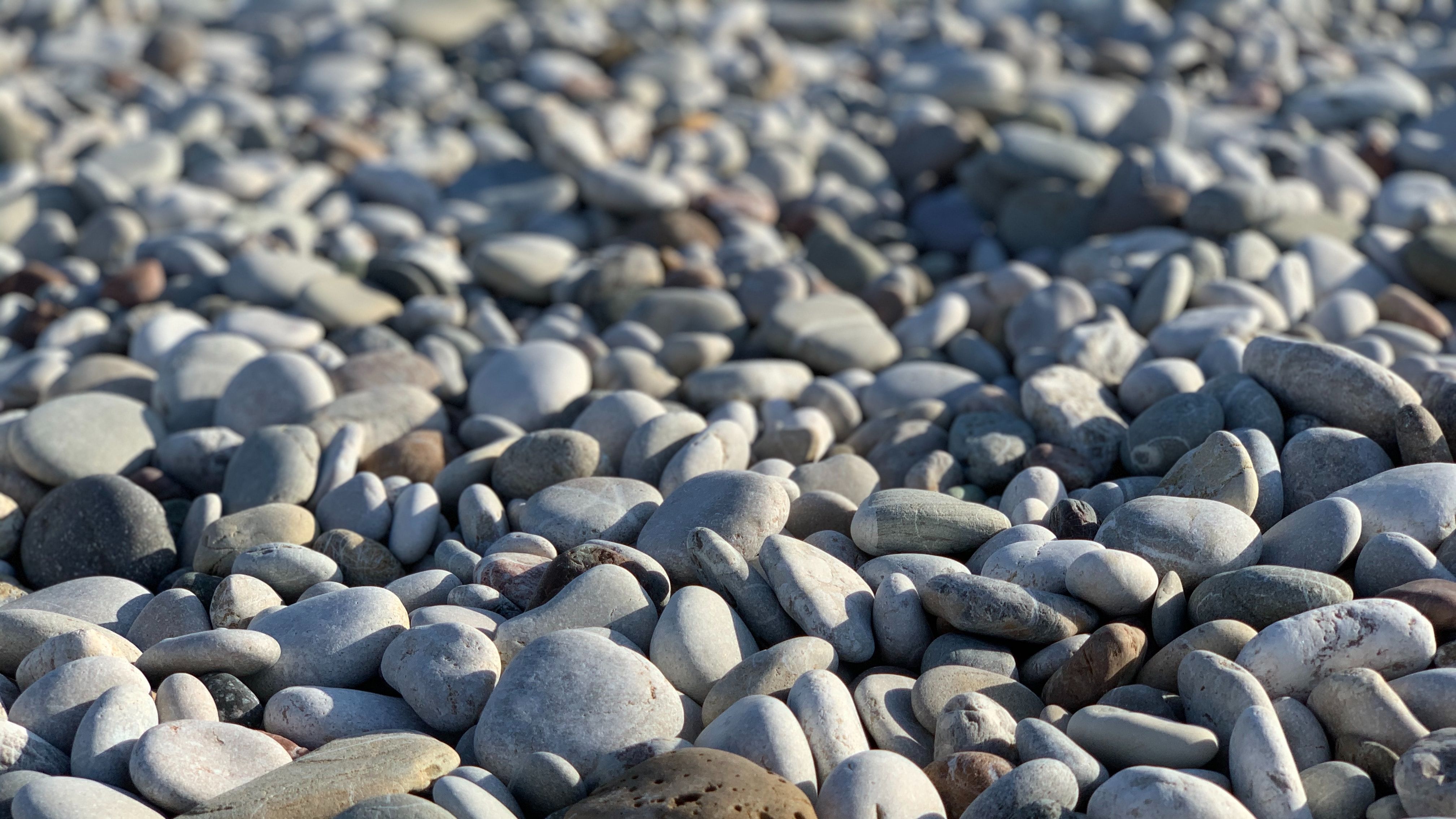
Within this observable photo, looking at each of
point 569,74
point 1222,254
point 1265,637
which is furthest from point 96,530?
point 569,74

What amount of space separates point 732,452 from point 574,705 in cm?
116

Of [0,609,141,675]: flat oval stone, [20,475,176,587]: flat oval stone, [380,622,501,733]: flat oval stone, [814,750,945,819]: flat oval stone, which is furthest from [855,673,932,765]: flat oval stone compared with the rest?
[20,475,176,587]: flat oval stone

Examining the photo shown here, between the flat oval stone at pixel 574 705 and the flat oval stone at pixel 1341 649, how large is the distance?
41.7 inches

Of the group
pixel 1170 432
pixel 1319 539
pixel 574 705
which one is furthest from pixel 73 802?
pixel 1170 432

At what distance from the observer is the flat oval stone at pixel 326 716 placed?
7.43ft

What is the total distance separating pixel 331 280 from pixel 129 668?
2.39 meters

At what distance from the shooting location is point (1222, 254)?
4383 mm

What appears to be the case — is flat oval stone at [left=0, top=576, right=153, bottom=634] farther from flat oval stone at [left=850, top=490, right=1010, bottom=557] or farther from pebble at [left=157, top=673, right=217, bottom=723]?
flat oval stone at [left=850, top=490, right=1010, bottom=557]

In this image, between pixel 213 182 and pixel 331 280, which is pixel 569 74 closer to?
pixel 213 182

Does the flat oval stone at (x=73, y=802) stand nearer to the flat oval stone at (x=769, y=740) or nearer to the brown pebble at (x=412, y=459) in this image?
the flat oval stone at (x=769, y=740)

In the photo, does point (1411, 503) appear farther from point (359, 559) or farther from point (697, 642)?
point (359, 559)

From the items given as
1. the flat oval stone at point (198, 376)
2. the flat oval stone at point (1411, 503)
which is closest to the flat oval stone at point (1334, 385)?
the flat oval stone at point (1411, 503)

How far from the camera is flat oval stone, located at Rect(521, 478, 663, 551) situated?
2.86 meters

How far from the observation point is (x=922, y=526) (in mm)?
2650
